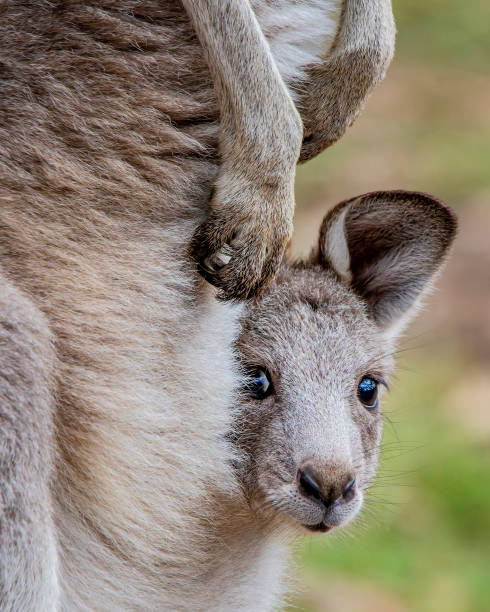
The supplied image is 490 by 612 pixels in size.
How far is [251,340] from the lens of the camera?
157 inches

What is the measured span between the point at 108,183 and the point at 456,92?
384 inches

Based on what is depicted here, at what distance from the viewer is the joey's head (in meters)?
3.68

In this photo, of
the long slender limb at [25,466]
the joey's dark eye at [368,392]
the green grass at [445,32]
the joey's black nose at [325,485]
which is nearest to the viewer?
the long slender limb at [25,466]

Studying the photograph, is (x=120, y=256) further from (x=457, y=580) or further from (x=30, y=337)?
(x=457, y=580)

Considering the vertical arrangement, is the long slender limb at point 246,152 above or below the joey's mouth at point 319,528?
above

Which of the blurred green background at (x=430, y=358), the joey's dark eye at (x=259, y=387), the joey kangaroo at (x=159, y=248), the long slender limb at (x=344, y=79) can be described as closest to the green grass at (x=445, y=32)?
the blurred green background at (x=430, y=358)

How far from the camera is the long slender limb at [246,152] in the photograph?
361 cm

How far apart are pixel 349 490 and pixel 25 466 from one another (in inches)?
40.3

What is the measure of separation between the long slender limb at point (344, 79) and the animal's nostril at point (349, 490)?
3.50 ft

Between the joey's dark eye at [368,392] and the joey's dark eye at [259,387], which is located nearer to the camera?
the joey's dark eye at [259,387]

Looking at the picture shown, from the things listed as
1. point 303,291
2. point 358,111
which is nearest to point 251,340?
point 303,291

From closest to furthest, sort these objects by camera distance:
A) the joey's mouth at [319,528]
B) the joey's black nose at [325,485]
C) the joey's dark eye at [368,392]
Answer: the joey's black nose at [325,485] < the joey's mouth at [319,528] < the joey's dark eye at [368,392]

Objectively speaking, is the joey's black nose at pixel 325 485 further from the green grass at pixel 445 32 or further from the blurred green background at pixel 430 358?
the green grass at pixel 445 32

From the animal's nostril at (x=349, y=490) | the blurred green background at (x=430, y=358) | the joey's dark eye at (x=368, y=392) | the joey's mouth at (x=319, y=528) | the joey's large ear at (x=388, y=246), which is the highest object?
the joey's large ear at (x=388, y=246)
